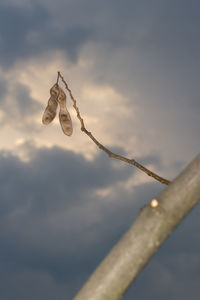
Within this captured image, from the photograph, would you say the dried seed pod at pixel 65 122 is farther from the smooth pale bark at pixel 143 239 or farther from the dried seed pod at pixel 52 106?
the smooth pale bark at pixel 143 239

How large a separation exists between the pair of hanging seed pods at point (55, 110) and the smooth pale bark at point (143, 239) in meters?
3.26

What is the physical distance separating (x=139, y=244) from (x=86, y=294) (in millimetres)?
460

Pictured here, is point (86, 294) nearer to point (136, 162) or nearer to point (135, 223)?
point (135, 223)

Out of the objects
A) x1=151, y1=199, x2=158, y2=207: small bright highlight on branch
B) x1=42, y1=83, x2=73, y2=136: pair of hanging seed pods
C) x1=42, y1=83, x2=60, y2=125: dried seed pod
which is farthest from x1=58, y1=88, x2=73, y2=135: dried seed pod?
x1=151, y1=199, x2=158, y2=207: small bright highlight on branch

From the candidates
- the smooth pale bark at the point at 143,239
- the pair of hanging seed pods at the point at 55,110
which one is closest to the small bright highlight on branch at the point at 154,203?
the smooth pale bark at the point at 143,239

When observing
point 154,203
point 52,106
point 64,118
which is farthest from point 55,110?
point 154,203

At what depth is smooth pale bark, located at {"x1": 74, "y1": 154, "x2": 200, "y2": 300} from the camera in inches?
96.6

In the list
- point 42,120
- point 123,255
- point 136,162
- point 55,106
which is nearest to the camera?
point 123,255

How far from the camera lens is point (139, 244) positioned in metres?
2.46

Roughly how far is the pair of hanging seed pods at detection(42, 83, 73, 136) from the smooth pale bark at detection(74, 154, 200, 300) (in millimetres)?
3261

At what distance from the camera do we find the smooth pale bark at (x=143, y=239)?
245 centimetres

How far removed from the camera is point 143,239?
2.45m

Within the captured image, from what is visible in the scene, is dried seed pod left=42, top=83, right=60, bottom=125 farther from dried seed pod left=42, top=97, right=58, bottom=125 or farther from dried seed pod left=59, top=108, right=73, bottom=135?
dried seed pod left=59, top=108, right=73, bottom=135

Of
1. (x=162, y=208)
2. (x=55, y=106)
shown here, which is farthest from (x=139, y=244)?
(x=55, y=106)
